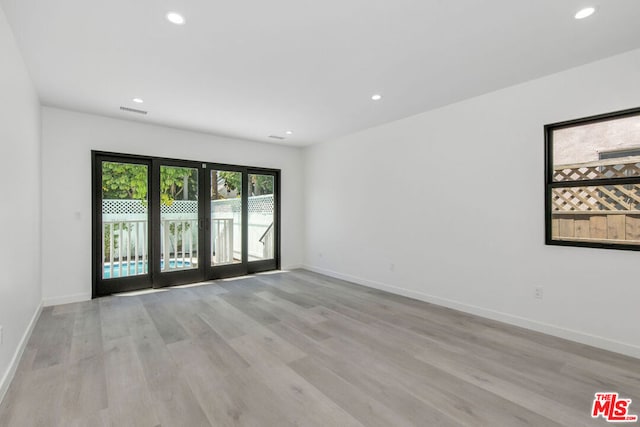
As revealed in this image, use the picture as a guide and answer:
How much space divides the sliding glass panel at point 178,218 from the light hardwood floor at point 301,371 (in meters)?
1.43

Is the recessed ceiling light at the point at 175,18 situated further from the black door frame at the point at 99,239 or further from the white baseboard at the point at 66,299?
the white baseboard at the point at 66,299

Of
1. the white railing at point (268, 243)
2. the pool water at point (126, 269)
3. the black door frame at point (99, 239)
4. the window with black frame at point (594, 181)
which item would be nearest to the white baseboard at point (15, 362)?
the black door frame at point (99, 239)

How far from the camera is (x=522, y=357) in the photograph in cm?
252

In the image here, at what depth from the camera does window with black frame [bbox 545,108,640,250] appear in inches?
103

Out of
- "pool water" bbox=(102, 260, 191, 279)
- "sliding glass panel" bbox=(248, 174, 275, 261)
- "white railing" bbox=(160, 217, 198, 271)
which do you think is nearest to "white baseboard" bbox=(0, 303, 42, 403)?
"pool water" bbox=(102, 260, 191, 279)

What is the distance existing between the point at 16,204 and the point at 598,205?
17.0 ft

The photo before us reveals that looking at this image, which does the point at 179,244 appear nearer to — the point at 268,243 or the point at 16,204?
the point at 268,243

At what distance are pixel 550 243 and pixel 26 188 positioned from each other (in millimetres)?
5275

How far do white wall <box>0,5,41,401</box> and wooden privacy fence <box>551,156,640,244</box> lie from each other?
15.6ft

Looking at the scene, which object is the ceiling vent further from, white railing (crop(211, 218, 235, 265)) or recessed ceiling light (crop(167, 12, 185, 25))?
recessed ceiling light (crop(167, 12, 185, 25))

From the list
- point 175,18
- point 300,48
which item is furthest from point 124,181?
point 300,48

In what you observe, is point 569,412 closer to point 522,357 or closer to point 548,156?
point 522,357

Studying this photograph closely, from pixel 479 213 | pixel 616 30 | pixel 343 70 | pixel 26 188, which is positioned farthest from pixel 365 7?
pixel 26 188

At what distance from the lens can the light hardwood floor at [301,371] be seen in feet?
5.93
